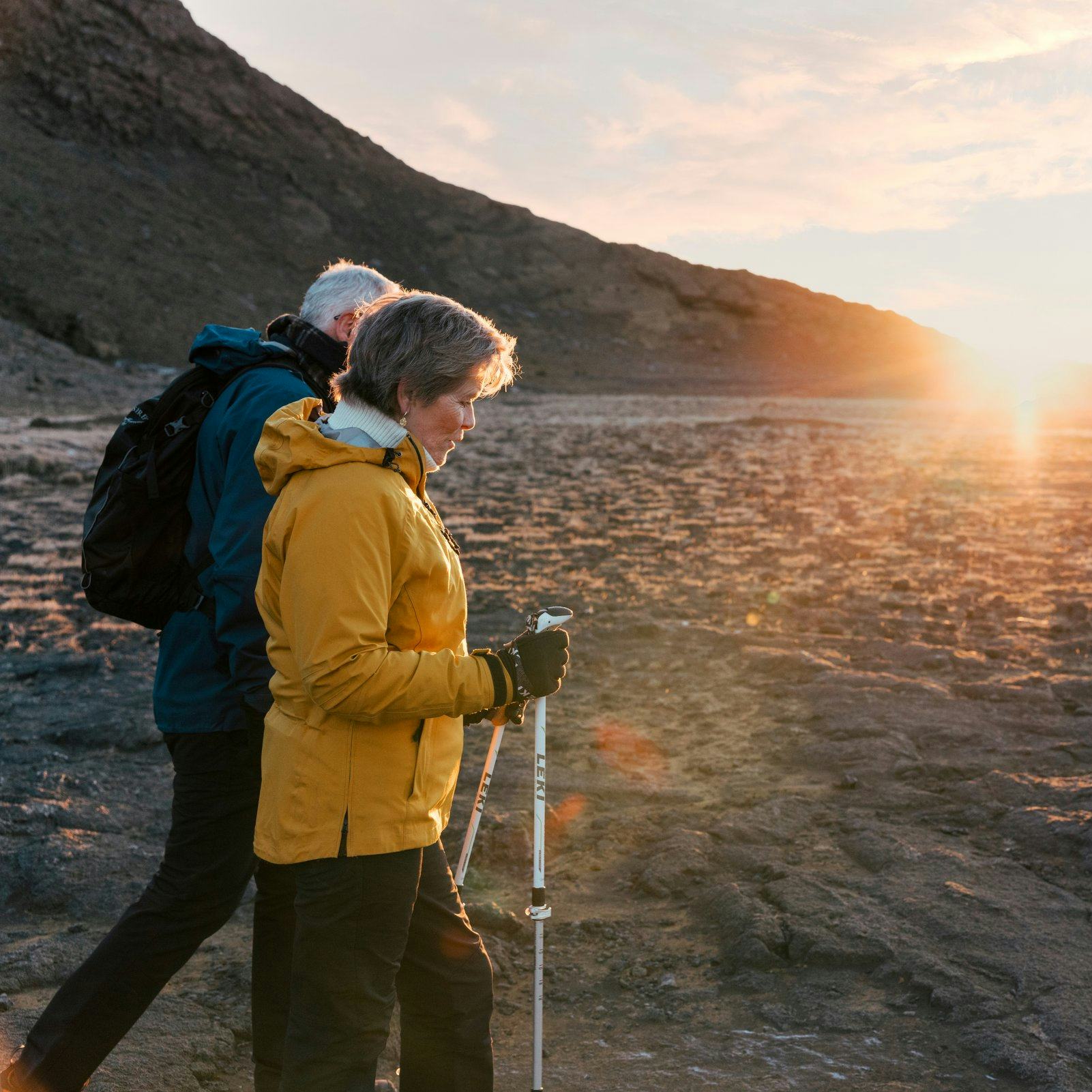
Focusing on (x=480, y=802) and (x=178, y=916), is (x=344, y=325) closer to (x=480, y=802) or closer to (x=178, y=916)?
(x=480, y=802)

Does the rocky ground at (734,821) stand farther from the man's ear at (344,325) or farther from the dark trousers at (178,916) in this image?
the man's ear at (344,325)

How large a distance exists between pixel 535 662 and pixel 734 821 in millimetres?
2585

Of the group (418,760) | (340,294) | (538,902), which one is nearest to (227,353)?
(340,294)

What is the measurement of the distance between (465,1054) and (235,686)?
946 millimetres

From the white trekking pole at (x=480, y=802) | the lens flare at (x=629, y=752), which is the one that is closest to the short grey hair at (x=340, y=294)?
the white trekking pole at (x=480, y=802)

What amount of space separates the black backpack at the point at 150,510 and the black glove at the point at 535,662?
0.78 m

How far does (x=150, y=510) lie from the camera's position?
2.54 metres

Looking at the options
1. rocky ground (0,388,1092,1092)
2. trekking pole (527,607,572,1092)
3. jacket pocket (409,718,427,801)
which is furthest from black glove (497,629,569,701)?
rocky ground (0,388,1092,1092)

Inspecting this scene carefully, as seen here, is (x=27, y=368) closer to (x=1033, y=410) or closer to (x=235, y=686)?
(x=235, y=686)

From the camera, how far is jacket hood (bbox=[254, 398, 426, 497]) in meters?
1.99

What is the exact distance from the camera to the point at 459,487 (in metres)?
15.5

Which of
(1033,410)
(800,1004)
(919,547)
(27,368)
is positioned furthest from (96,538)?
(1033,410)

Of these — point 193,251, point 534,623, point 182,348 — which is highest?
point 193,251

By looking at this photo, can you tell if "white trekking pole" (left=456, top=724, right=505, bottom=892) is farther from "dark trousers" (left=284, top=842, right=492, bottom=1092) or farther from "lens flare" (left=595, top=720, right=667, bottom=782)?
"lens flare" (left=595, top=720, right=667, bottom=782)
